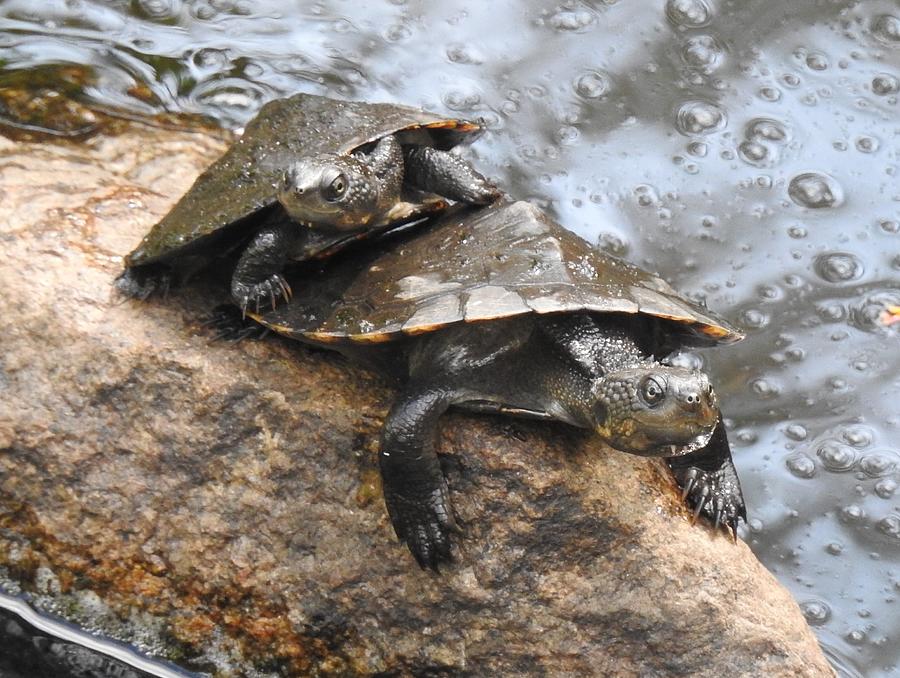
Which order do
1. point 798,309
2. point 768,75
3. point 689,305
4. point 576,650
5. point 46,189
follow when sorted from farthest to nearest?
point 768,75, point 798,309, point 46,189, point 689,305, point 576,650

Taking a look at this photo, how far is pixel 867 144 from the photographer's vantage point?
5.02 m

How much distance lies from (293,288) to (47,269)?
747 millimetres

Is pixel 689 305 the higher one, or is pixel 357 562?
pixel 689 305

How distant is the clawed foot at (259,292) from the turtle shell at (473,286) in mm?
36

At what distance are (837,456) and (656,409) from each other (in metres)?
1.74

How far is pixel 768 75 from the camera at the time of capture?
5.21 metres

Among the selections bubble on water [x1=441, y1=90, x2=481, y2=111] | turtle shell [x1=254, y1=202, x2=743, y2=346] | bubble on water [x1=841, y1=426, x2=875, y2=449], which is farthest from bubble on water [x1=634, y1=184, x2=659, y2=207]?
turtle shell [x1=254, y1=202, x2=743, y2=346]

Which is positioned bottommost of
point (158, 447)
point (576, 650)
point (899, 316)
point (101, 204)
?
point (899, 316)

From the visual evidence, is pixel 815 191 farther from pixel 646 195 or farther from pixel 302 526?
pixel 302 526

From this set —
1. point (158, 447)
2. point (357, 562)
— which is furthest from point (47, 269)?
point (357, 562)

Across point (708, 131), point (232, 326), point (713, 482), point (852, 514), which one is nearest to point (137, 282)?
point (232, 326)

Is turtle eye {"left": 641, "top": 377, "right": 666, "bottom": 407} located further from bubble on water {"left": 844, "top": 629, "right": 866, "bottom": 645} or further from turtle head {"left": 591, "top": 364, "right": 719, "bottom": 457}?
bubble on water {"left": 844, "top": 629, "right": 866, "bottom": 645}

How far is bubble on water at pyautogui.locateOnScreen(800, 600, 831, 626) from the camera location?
147 inches

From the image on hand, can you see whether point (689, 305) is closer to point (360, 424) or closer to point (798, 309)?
point (360, 424)
